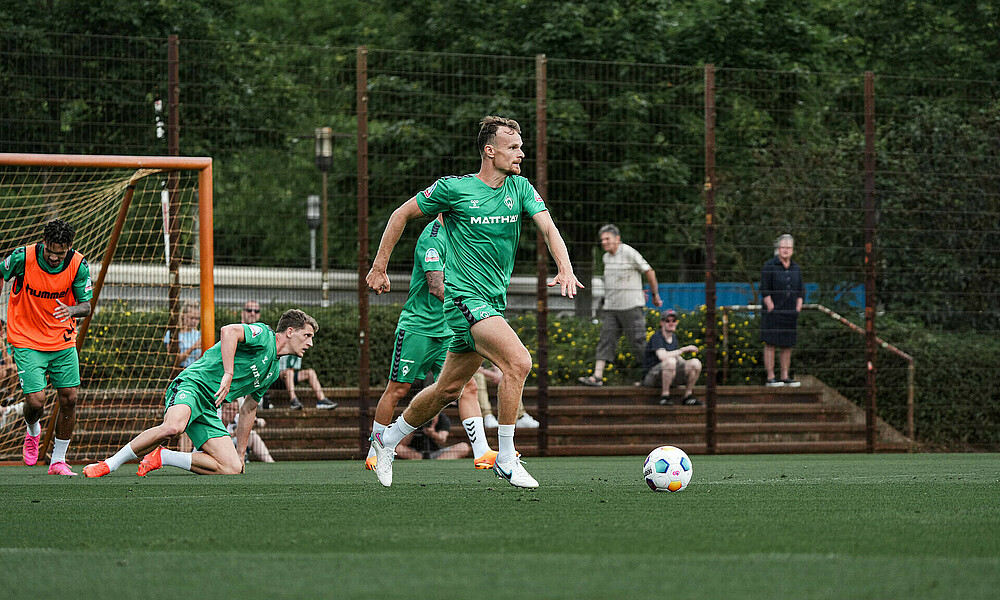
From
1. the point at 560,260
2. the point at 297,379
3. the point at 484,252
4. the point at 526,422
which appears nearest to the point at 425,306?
the point at 484,252

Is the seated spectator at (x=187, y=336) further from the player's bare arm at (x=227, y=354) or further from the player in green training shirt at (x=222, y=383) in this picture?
the player's bare arm at (x=227, y=354)

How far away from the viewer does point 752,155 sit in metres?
16.5

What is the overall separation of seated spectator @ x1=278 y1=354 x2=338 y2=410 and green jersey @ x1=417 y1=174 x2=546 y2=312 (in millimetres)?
6096

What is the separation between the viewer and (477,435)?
9039 mm

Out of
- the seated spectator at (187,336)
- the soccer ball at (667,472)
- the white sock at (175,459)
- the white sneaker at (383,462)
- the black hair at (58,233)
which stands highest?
the black hair at (58,233)

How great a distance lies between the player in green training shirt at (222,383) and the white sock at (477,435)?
1.45 metres

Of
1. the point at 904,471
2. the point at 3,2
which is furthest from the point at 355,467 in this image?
the point at 3,2

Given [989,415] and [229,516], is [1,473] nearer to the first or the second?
[229,516]

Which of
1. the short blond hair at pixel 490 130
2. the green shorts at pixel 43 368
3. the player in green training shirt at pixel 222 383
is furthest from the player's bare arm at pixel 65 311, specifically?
the short blond hair at pixel 490 130

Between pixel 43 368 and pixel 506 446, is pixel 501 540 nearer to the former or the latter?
pixel 506 446

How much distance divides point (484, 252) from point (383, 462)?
4.89 ft

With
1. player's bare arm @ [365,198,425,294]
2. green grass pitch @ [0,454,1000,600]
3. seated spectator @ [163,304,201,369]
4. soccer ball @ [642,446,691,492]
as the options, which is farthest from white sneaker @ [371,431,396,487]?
seated spectator @ [163,304,201,369]

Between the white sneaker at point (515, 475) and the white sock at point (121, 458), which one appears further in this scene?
the white sock at point (121, 458)

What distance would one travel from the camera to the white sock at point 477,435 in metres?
9.02
